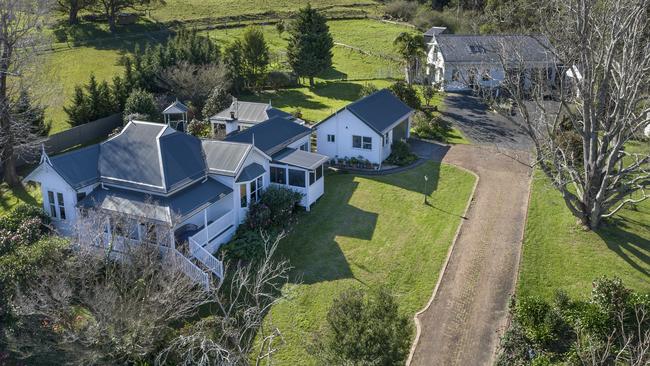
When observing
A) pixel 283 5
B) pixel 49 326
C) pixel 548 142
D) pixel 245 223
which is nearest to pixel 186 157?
pixel 245 223

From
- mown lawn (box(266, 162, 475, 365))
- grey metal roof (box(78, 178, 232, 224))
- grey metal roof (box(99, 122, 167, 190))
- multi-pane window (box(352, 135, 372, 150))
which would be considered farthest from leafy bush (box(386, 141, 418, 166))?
grey metal roof (box(99, 122, 167, 190))

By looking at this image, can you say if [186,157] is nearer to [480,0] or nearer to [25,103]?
[25,103]

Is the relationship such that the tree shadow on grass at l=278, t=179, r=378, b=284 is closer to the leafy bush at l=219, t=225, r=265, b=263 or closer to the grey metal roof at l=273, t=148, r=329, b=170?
the leafy bush at l=219, t=225, r=265, b=263

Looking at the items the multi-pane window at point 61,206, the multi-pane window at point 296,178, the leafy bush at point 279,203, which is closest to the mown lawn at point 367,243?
the leafy bush at point 279,203

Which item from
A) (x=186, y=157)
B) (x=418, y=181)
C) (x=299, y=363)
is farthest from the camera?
(x=418, y=181)

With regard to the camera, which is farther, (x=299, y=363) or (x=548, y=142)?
(x=548, y=142)

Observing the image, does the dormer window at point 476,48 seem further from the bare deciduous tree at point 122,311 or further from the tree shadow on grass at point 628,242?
the bare deciduous tree at point 122,311

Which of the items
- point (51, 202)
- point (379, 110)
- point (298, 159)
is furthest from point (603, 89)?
point (51, 202)
